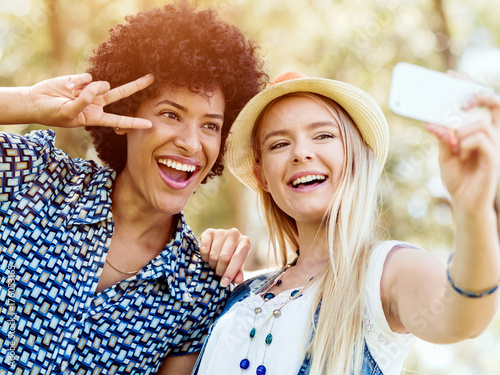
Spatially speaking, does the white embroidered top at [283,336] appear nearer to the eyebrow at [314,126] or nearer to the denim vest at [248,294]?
the denim vest at [248,294]

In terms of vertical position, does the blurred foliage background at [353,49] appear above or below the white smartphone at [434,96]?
above

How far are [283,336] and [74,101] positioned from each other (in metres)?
1.38

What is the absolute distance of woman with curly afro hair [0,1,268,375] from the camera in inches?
101

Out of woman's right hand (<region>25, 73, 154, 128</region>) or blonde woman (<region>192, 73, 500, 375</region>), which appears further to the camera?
woman's right hand (<region>25, 73, 154, 128</region>)

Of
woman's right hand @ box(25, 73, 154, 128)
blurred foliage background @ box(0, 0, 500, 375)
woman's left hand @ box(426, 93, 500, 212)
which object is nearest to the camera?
woman's left hand @ box(426, 93, 500, 212)

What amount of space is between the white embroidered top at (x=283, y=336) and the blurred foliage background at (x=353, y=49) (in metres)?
7.28

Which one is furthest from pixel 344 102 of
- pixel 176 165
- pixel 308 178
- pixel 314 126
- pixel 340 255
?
pixel 176 165

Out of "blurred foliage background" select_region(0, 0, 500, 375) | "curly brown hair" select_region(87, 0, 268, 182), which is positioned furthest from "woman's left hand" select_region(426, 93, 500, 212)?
"blurred foliage background" select_region(0, 0, 500, 375)

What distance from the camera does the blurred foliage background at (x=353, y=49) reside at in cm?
973

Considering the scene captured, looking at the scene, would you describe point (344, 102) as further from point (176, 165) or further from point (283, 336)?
point (283, 336)

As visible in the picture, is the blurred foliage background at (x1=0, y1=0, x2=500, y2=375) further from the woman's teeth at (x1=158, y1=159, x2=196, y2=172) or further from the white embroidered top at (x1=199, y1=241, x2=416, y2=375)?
the white embroidered top at (x1=199, y1=241, x2=416, y2=375)

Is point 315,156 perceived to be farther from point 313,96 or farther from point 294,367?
point 294,367

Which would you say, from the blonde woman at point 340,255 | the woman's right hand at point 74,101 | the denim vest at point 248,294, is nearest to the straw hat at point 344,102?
the blonde woman at point 340,255

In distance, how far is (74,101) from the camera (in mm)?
2490
